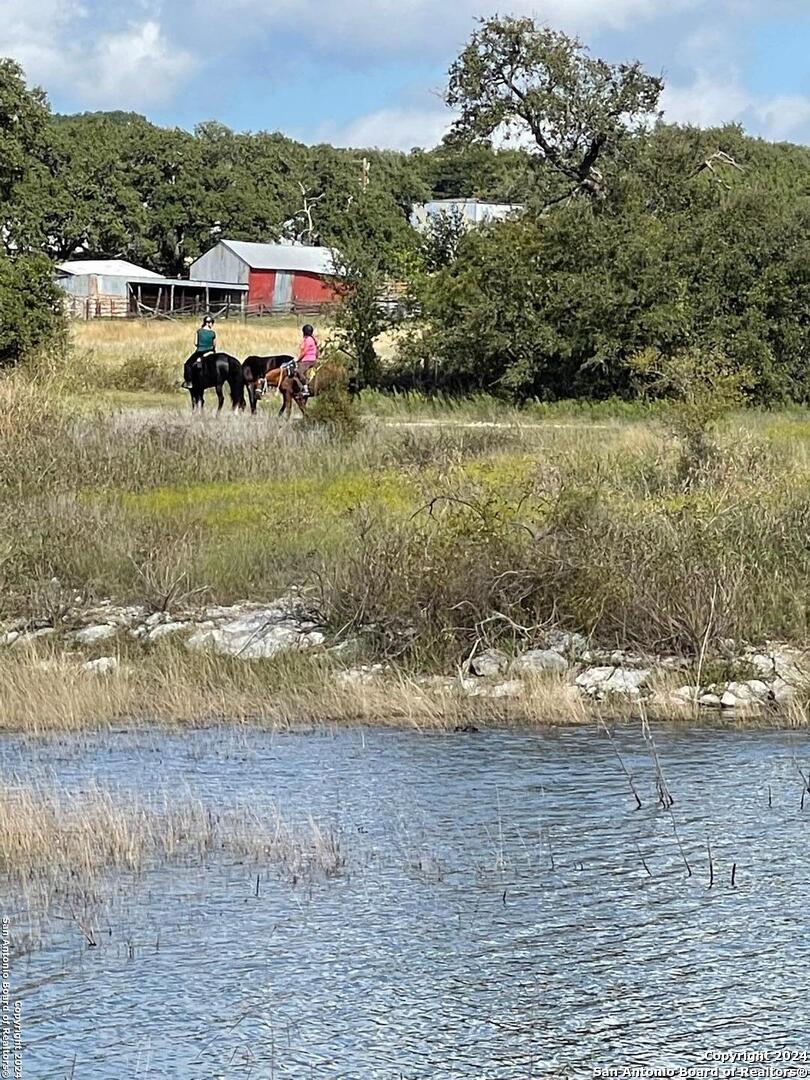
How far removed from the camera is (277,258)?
100 meters

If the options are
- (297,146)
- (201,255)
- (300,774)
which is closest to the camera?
(300,774)

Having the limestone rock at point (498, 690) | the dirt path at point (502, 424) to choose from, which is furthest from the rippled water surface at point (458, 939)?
the dirt path at point (502, 424)

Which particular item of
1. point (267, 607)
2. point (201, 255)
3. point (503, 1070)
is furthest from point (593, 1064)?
point (201, 255)

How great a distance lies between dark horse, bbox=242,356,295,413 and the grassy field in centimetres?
848

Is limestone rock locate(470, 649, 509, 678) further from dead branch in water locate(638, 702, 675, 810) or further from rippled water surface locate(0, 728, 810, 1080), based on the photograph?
rippled water surface locate(0, 728, 810, 1080)

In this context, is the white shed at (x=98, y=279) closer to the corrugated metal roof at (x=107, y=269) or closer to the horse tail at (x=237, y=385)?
the corrugated metal roof at (x=107, y=269)

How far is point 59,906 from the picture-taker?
8.23 m

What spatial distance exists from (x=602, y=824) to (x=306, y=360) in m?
23.9

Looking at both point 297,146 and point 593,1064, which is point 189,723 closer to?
point 593,1064

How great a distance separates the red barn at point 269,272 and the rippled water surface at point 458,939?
8801cm

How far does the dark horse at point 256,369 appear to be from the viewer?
3319cm

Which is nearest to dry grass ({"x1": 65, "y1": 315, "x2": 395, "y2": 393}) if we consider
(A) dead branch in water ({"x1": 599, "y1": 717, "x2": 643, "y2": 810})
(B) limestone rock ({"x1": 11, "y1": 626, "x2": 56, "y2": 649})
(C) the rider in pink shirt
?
(C) the rider in pink shirt

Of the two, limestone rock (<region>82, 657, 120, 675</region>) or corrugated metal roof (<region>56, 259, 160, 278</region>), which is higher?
limestone rock (<region>82, 657, 120, 675</region>)

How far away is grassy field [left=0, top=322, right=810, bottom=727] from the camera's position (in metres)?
14.2
